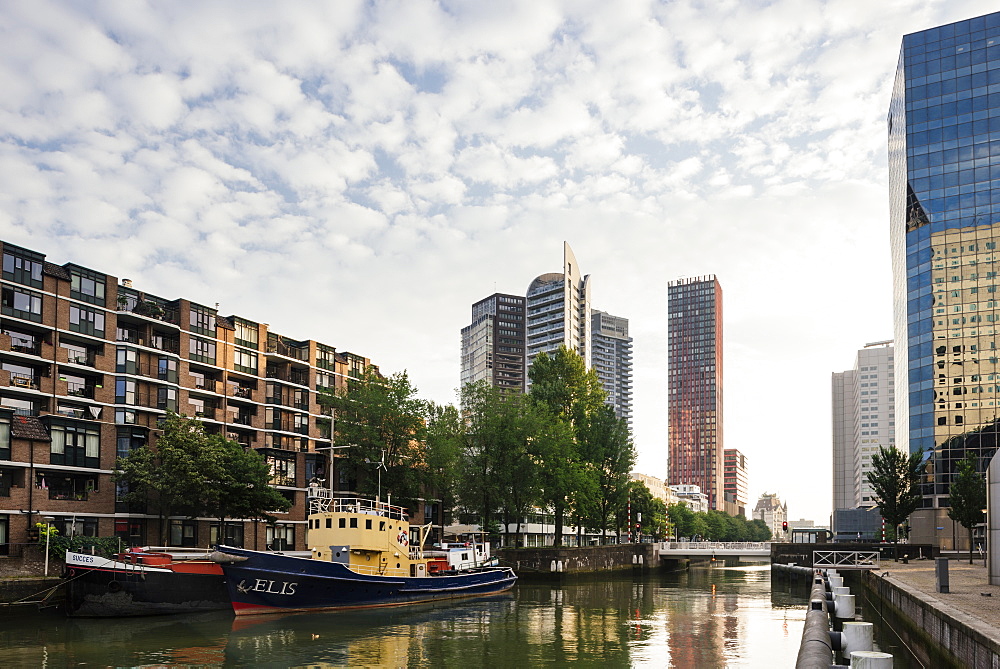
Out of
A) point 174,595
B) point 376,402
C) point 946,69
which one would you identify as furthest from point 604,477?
point 946,69

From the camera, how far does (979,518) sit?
87.1 m

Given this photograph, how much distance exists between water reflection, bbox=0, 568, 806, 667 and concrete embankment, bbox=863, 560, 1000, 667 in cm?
476

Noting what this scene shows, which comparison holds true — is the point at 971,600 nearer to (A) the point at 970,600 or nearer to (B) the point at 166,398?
(A) the point at 970,600

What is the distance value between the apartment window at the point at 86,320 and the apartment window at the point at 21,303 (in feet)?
9.77

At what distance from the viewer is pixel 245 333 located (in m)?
88.9

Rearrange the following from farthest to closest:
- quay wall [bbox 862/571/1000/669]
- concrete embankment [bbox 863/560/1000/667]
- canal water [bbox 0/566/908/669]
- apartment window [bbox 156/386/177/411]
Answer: apartment window [bbox 156/386/177/411]
canal water [bbox 0/566/908/669]
concrete embankment [bbox 863/560/1000/667]
quay wall [bbox 862/571/1000/669]

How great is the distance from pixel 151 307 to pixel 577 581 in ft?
151

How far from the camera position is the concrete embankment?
818 inches

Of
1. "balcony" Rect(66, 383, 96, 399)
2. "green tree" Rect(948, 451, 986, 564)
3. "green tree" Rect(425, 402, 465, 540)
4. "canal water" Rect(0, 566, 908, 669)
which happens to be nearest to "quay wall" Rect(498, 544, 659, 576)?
"green tree" Rect(425, 402, 465, 540)

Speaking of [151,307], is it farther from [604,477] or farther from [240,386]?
[604,477]

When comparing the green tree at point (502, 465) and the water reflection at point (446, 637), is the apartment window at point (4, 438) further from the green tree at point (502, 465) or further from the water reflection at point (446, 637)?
the green tree at point (502, 465)

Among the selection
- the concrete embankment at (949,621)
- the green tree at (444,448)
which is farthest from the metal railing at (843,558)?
the green tree at (444,448)

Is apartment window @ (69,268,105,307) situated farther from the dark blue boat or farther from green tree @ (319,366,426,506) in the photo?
the dark blue boat

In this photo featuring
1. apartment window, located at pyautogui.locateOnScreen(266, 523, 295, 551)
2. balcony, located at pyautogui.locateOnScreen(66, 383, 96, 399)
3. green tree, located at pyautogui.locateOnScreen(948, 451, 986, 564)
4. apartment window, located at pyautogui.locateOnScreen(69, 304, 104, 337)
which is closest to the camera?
balcony, located at pyautogui.locateOnScreen(66, 383, 96, 399)
